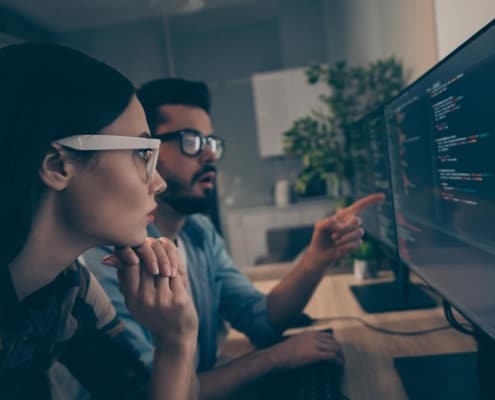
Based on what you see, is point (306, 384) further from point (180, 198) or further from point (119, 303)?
point (180, 198)

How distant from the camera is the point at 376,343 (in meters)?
1.03

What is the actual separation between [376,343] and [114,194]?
2.34ft

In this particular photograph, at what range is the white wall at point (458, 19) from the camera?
954 mm

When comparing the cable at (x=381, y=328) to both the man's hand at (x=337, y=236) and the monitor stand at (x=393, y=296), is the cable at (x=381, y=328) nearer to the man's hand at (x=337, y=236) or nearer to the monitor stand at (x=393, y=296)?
the monitor stand at (x=393, y=296)

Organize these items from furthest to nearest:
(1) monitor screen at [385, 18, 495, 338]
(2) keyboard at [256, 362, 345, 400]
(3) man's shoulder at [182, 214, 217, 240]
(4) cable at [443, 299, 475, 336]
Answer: (3) man's shoulder at [182, 214, 217, 240], (4) cable at [443, 299, 475, 336], (2) keyboard at [256, 362, 345, 400], (1) monitor screen at [385, 18, 495, 338]

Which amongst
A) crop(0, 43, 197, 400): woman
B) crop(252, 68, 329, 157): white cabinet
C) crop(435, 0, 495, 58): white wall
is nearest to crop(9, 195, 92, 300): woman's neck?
crop(0, 43, 197, 400): woman

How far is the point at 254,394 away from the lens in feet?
2.89

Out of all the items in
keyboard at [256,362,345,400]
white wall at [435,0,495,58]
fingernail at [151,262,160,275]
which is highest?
white wall at [435,0,495,58]

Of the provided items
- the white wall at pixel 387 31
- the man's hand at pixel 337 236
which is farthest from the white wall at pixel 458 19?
the man's hand at pixel 337 236

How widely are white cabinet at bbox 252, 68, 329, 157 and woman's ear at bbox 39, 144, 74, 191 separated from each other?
3744 mm

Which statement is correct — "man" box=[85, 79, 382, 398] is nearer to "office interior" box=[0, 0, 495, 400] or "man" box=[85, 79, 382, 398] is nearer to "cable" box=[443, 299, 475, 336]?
"cable" box=[443, 299, 475, 336]

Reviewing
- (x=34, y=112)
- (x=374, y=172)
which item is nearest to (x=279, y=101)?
(x=374, y=172)

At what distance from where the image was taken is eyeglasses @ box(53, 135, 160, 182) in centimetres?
64

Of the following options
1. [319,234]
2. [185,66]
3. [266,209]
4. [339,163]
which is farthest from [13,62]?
[185,66]
